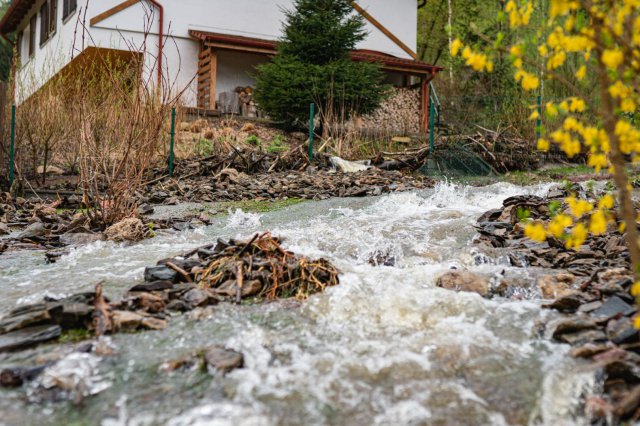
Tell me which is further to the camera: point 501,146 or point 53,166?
point 501,146

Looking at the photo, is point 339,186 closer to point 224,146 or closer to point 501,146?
point 224,146

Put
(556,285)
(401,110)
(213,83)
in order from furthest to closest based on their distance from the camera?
Result: (401,110) < (213,83) < (556,285)

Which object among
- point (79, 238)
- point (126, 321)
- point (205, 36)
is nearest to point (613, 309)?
point (126, 321)

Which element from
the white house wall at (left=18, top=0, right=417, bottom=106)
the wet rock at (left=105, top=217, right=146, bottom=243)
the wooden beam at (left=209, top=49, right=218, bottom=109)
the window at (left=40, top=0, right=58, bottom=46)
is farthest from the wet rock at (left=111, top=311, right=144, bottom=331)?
the window at (left=40, top=0, right=58, bottom=46)

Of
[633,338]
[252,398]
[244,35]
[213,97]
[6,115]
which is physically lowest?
[252,398]

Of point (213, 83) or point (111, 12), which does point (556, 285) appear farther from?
point (111, 12)

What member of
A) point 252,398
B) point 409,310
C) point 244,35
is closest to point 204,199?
point 409,310

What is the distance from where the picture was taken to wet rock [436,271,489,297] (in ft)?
12.6

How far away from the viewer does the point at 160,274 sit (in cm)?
396

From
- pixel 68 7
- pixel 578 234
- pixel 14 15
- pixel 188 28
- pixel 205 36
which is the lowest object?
pixel 578 234

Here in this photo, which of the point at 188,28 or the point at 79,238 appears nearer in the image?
the point at 79,238

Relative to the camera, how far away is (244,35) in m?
19.2

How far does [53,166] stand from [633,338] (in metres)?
11.2

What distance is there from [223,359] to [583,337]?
69.4 inches
